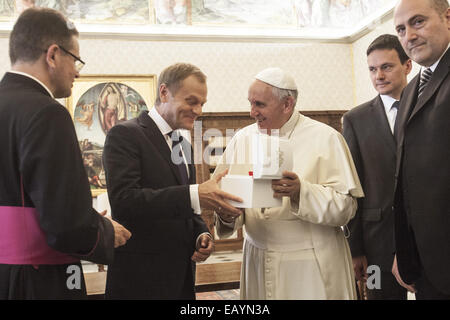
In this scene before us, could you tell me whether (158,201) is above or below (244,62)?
below

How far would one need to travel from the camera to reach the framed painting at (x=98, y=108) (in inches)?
359

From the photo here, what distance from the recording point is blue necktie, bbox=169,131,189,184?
2.47 meters

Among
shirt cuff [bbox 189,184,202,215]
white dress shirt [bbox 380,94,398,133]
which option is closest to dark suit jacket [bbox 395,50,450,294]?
white dress shirt [bbox 380,94,398,133]

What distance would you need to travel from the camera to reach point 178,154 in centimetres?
251

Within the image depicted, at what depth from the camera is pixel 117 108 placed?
9297 mm

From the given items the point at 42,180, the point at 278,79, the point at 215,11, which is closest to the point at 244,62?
the point at 215,11

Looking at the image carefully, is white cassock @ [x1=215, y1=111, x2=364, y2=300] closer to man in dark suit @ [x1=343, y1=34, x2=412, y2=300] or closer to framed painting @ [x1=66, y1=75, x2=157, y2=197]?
man in dark suit @ [x1=343, y1=34, x2=412, y2=300]

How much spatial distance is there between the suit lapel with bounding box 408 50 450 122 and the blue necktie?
1.25 metres

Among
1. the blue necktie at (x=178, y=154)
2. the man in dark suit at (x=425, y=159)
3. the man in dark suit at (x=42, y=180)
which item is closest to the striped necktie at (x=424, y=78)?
the man in dark suit at (x=425, y=159)

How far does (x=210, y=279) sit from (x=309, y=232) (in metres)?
1.25

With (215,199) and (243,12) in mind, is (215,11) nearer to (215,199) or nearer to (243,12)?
(243,12)

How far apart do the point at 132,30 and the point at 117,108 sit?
178 centimetres

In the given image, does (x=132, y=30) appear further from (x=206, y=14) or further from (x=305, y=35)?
(x=305, y=35)

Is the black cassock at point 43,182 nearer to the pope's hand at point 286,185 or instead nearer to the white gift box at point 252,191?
the white gift box at point 252,191
